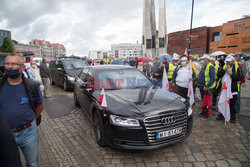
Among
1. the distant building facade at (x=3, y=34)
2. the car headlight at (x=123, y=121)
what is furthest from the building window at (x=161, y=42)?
the distant building facade at (x=3, y=34)

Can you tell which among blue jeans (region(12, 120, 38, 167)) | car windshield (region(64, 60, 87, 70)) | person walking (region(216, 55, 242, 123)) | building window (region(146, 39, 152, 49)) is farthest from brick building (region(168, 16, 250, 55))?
blue jeans (region(12, 120, 38, 167))

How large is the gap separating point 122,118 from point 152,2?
103 ft

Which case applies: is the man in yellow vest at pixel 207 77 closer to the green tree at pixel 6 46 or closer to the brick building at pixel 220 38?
the brick building at pixel 220 38

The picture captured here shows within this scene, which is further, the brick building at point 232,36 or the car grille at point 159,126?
the brick building at point 232,36

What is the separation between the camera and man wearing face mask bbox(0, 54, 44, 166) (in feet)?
6.01

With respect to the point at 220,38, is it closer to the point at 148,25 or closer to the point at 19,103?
the point at 148,25

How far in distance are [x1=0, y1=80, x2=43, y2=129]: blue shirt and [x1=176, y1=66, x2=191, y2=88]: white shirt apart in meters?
4.62

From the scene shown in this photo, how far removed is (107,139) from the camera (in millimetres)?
2979

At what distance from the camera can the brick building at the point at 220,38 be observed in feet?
181

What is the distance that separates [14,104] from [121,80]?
261 cm

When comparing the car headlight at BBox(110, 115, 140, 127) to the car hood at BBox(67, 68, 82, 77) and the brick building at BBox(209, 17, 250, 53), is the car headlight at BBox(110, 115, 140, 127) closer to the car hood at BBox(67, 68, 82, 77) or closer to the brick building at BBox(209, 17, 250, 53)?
the car hood at BBox(67, 68, 82, 77)

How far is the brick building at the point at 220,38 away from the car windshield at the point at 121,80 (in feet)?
216

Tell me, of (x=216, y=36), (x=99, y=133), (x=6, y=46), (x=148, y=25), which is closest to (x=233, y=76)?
(x=99, y=133)

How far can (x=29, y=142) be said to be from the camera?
201 cm
